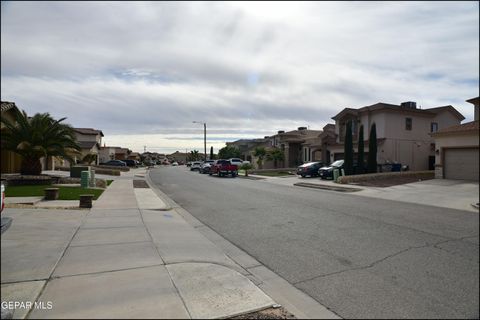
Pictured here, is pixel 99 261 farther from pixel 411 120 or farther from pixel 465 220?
pixel 411 120

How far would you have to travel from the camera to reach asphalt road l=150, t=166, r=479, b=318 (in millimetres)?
4207

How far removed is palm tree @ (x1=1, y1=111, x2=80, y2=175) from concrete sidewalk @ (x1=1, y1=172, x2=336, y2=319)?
12881mm

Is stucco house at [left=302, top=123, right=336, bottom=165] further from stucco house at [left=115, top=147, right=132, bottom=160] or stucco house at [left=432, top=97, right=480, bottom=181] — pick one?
stucco house at [left=115, top=147, right=132, bottom=160]

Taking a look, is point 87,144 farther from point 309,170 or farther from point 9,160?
point 309,170

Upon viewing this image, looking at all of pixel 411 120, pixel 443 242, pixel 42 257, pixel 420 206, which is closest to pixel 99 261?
pixel 42 257

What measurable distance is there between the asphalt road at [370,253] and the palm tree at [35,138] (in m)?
12.7

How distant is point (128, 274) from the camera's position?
482cm

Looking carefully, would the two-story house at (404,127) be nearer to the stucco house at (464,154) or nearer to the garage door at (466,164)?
the stucco house at (464,154)

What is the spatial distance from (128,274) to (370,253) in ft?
14.3

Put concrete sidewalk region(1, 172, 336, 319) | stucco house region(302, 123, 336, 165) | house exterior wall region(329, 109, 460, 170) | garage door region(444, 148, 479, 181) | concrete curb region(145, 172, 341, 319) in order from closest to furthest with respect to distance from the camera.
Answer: concrete sidewalk region(1, 172, 336, 319)
concrete curb region(145, 172, 341, 319)
garage door region(444, 148, 479, 181)
house exterior wall region(329, 109, 460, 170)
stucco house region(302, 123, 336, 165)

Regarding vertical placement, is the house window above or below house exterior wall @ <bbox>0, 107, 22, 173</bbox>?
above

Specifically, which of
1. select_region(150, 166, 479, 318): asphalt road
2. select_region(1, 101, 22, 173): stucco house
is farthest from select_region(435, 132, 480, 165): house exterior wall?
select_region(1, 101, 22, 173): stucco house

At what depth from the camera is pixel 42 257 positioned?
5.43m

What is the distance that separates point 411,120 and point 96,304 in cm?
3420
